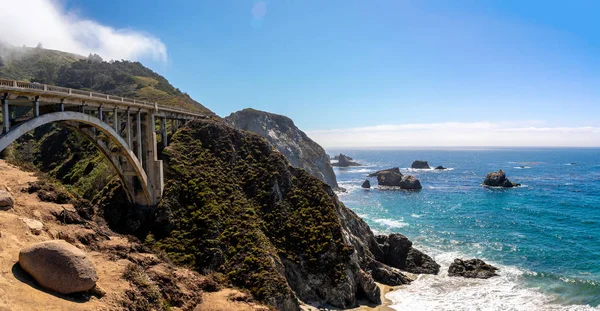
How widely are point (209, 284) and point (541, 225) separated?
62.8 m

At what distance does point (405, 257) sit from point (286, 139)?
260 ft

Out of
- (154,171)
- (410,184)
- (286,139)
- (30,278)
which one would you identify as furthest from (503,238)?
(286,139)

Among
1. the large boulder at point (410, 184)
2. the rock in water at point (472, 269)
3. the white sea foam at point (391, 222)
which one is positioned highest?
the large boulder at point (410, 184)

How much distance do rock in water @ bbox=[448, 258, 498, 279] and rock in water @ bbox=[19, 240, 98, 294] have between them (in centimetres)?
4147

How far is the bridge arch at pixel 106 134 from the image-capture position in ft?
67.1

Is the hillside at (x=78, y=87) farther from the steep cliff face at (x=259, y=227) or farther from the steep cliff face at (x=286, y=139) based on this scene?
the steep cliff face at (x=286, y=139)

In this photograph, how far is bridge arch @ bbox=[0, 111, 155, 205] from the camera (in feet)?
67.1

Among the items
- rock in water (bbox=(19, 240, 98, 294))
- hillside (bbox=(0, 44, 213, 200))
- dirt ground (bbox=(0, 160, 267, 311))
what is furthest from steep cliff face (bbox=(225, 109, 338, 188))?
rock in water (bbox=(19, 240, 98, 294))

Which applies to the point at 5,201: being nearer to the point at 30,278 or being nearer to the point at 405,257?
the point at 30,278

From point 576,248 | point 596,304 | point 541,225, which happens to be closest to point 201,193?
point 596,304

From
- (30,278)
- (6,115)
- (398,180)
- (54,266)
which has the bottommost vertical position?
(398,180)

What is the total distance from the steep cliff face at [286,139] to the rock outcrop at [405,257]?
63242 millimetres

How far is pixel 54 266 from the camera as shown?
48.3 feet

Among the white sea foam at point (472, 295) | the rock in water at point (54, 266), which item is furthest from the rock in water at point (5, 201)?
the white sea foam at point (472, 295)
